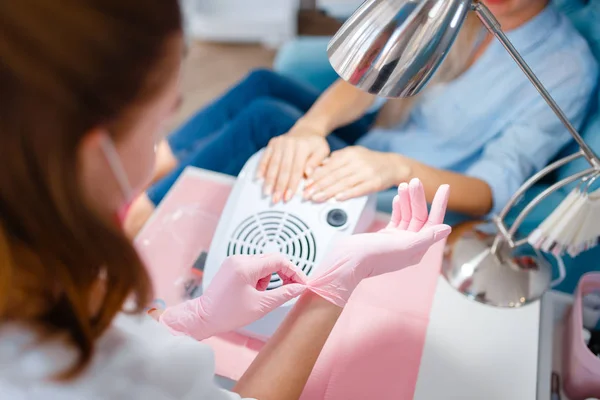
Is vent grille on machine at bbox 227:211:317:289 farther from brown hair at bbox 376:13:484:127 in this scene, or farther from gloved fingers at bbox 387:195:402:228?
brown hair at bbox 376:13:484:127

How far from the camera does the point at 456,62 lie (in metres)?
1.05

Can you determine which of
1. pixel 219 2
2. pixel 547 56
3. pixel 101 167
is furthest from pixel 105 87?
pixel 219 2

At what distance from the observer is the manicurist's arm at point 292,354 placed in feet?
2.06

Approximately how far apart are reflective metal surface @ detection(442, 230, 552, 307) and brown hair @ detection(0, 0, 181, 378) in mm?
569

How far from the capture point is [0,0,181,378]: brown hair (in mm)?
340

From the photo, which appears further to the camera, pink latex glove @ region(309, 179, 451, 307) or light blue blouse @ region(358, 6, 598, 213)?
light blue blouse @ region(358, 6, 598, 213)

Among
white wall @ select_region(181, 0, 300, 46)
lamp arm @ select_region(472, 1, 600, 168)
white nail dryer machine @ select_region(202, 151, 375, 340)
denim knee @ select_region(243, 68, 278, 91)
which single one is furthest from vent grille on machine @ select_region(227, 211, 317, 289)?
white wall @ select_region(181, 0, 300, 46)

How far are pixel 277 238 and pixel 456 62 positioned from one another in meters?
0.58

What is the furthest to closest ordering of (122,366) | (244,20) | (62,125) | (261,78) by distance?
(244,20) → (261,78) → (122,366) → (62,125)

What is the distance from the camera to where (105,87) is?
1.21 ft

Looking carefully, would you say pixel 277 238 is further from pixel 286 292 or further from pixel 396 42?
pixel 396 42

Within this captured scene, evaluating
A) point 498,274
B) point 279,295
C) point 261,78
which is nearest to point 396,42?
point 279,295

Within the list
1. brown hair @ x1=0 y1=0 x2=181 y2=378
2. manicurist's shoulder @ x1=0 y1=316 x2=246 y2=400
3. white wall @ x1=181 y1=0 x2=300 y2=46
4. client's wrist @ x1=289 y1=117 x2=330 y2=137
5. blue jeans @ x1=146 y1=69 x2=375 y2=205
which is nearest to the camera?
brown hair @ x1=0 y1=0 x2=181 y2=378

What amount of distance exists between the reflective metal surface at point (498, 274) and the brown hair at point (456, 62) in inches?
13.4
